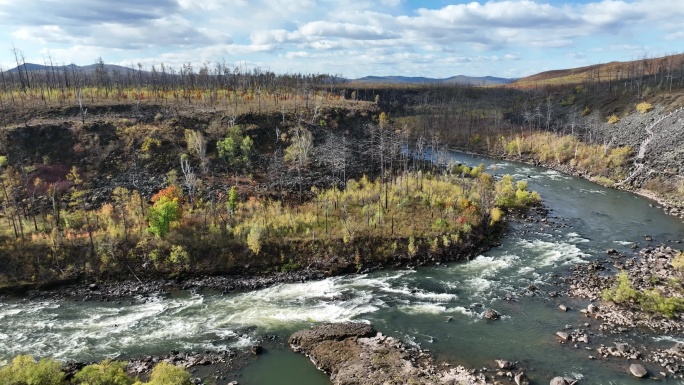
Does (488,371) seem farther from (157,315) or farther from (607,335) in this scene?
(157,315)

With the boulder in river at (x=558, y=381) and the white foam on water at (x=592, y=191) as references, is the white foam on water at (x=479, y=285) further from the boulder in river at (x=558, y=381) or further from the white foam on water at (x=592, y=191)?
the white foam on water at (x=592, y=191)

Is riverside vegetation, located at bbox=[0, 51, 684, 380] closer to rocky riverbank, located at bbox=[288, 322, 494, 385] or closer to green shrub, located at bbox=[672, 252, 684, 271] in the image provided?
green shrub, located at bbox=[672, 252, 684, 271]

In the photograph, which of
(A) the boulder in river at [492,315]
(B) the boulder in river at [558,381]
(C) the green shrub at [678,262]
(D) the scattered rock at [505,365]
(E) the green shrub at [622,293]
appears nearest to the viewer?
(B) the boulder in river at [558,381]

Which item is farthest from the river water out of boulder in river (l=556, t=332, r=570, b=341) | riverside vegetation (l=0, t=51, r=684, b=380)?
riverside vegetation (l=0, t=51, r=684, b=380)

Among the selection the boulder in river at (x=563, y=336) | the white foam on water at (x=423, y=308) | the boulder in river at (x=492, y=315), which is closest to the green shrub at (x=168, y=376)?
the white foam on water at (x=423, y=308)

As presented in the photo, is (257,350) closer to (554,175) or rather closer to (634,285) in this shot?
(634,285)

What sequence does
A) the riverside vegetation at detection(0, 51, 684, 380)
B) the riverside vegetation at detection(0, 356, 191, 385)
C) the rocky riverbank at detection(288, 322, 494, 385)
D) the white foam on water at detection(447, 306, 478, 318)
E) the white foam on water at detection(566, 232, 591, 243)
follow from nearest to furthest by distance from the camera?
1. the riverside vegetation at detection(0, 356, 191, 385)
2. the rocky riverbank at detection(288, 322, 494, 385)
3. the white foam on water at detection(447, 306, 478, 318)
4. the riverside vegetation at detection(0, 51, 684, 380)
5. the white foam on water at detection(566, 232, 591, 243)

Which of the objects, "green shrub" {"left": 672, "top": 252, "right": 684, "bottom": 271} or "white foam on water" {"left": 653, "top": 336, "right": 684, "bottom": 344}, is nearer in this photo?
"white foam on water" {"left": 653, "top": 336, "right": 684, "bottom": 344}
